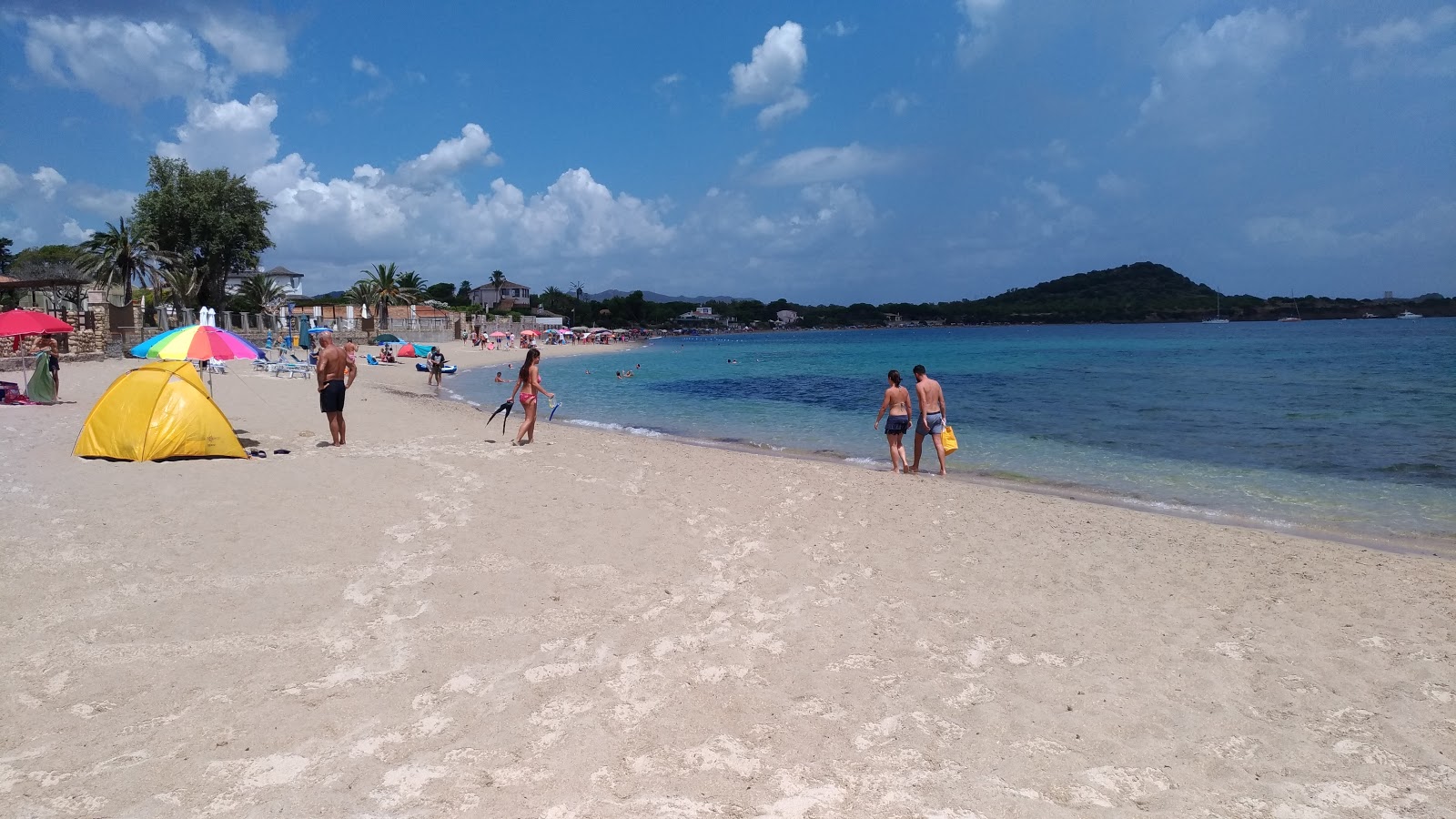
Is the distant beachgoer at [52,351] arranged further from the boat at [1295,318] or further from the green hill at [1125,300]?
the boat at [1295,318]

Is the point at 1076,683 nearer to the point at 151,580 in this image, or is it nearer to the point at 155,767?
the point at 155,767

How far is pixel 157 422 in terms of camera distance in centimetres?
931

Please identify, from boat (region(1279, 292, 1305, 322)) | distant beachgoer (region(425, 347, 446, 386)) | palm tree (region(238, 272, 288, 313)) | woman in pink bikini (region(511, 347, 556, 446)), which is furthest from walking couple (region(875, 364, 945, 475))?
boat (region(1279, 292, 1305, 322))

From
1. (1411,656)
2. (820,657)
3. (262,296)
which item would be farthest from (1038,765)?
(262,296)

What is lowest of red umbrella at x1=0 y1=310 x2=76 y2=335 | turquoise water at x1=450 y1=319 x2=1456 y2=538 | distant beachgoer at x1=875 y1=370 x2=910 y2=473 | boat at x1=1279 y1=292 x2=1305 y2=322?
turquoise water at x1=450 y1=319 x2=1456 y2=538

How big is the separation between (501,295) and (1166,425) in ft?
371

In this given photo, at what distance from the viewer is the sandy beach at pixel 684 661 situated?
3.35 metres

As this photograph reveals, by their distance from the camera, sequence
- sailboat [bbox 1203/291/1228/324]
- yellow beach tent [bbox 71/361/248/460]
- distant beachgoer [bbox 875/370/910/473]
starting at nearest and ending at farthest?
yellow beach tent [bbox 71/361/248/460] → distant beachgoer [bbox 875/370/910/473] → sailboat [bbox 1203/291/1228/324]

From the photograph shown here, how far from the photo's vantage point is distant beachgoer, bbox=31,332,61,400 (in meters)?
15.3

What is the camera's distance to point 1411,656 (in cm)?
493

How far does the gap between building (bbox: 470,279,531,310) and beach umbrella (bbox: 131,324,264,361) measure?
110135 mm

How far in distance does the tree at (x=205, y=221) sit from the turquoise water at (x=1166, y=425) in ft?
65.8

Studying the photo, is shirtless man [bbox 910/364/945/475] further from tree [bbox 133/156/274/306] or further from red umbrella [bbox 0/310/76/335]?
tree [bbox 133/156/274/306]

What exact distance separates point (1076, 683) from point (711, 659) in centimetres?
210
